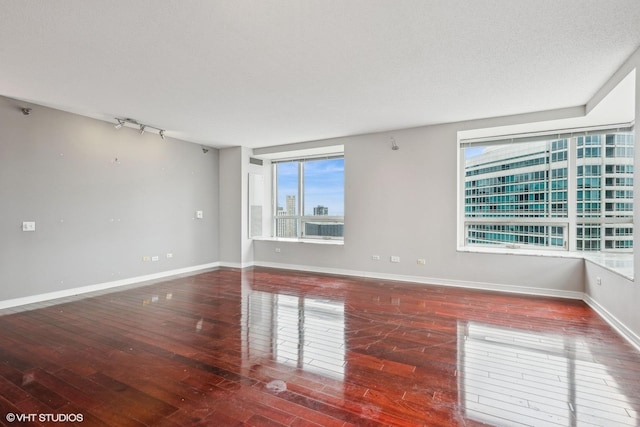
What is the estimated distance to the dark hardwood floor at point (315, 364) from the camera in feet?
6.31

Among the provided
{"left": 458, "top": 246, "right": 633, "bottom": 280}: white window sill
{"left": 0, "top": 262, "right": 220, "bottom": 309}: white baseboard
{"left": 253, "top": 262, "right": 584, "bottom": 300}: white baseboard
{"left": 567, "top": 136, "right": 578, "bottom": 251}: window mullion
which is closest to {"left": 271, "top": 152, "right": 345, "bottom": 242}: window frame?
{"left": 253, "top": 262, "right": 584, "bottom": 300}: white baseboard

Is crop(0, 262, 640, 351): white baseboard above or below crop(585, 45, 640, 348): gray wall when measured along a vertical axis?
below

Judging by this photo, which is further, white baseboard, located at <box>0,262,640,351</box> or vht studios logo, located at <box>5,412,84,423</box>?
white baseboard, located at <box>0,262,640,351</box>

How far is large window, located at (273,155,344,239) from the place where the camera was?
682 cm

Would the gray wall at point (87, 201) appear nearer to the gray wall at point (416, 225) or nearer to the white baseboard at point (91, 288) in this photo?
the white baseboard at point (91, 288)

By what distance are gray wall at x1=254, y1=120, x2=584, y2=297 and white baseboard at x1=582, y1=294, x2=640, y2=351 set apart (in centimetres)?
44

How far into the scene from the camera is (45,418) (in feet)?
6.13

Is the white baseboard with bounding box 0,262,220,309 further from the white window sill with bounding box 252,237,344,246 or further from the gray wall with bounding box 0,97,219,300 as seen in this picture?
the white window sill with bounding box 252,237,344,246

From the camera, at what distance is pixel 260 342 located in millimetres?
2965

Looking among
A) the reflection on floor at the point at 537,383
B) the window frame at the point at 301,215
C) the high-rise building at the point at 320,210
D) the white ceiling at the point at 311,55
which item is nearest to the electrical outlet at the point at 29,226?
the white ceiling at the point at 311,55

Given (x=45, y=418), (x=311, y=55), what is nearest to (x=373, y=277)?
(x=311, y=55)

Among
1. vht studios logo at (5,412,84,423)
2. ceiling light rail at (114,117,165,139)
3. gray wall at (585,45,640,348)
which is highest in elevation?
ceiling light rail at (114,117,165,139)

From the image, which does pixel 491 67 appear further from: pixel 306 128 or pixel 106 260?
pixel 106 260

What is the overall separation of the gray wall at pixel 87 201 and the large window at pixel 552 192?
5441 mm
